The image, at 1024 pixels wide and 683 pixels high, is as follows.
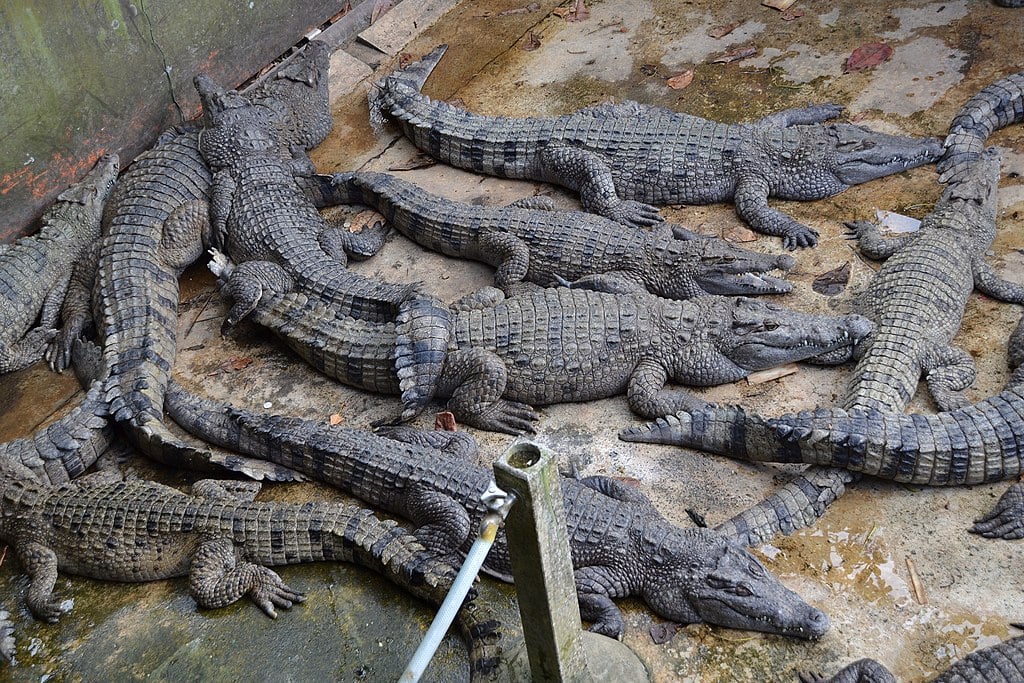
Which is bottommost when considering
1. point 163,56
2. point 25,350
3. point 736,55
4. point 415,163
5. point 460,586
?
point 25,350

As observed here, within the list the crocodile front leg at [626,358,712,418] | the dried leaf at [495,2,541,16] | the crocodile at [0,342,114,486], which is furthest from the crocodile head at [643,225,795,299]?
the dried leaf at [495,2,541,16]

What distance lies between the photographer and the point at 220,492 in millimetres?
4520

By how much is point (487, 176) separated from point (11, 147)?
3.03 m

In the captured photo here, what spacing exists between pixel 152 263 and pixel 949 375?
14.7ft

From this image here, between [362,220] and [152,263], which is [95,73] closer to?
[152,263]

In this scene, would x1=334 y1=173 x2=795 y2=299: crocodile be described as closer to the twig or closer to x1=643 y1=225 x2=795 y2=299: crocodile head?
x1=643 y1=225 x2=795 y2=299: crocodile head

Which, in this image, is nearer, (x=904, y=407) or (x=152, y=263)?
(x=904, y=407)

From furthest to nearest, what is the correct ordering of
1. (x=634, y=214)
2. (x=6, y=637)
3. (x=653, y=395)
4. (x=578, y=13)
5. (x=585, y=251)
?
(x=578, y=13)
(x=634, y=214)
(x=585, y=251)
(x=653, y=395)
(x=6, y=637)

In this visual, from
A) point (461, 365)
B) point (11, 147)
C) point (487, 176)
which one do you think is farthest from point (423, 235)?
point (11, 147)

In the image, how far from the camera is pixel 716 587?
149 inches

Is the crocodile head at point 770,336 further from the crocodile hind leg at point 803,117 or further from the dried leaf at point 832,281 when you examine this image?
the crocodile hind leg at point 803,117

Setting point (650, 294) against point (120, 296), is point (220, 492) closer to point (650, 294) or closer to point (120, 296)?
point (120, 296)

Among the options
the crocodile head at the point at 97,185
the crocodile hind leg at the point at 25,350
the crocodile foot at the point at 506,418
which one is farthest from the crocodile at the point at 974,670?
the crocodile head at the point at 97,185

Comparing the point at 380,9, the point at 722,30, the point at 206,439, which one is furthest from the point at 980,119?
the point at 206,439
